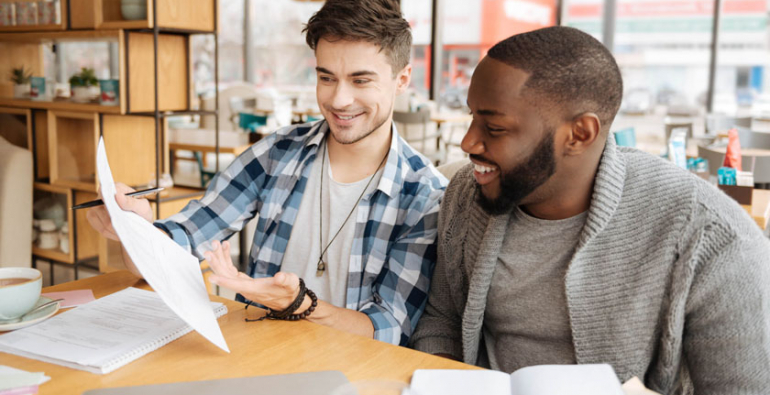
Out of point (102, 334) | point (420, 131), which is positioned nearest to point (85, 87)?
point (102, 334)

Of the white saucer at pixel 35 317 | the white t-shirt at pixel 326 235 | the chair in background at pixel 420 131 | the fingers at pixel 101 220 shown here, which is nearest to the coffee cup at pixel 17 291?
the white saucer at pixel 35 317

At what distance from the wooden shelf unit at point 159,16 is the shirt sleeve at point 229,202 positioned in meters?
1.50

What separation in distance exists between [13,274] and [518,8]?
741cm

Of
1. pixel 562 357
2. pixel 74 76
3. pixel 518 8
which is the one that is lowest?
pixel 562 357

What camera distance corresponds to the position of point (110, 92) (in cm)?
299

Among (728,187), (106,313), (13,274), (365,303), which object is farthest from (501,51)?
(728,187)

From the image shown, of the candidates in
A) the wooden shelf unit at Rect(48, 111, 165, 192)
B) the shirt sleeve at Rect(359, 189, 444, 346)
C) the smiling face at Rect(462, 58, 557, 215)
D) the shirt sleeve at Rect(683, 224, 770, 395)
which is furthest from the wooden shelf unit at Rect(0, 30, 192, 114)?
the shirt sleeve at Rect(683, 224, 770, 395)

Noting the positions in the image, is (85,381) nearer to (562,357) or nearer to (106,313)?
(106,313)

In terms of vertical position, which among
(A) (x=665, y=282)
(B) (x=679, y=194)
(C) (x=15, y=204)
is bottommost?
(C) (x=15, y=204)

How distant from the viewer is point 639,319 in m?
1.06

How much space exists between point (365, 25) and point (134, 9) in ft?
6.04

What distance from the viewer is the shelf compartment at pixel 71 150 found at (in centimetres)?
318

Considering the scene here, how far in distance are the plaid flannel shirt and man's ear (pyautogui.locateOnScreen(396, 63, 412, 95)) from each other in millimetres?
128

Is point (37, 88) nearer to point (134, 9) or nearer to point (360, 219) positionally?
point (134, 9)
